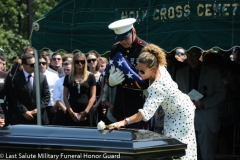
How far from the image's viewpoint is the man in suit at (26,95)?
34.0 ft

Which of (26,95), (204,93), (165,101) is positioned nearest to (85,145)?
(165,101)

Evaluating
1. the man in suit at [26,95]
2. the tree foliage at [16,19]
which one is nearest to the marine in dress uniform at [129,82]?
the man in suit at [26,95]

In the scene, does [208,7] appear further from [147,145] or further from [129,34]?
[147,145]

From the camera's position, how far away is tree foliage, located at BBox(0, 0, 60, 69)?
2495 cm

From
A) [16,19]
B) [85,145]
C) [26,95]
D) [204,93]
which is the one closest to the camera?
[85,145]

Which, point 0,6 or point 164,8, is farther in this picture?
point 0,6

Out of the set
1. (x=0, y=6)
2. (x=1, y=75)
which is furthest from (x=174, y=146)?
(x=0, y=6)

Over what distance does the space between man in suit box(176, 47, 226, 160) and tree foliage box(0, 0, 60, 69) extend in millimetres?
14973

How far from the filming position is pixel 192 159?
6633 mm

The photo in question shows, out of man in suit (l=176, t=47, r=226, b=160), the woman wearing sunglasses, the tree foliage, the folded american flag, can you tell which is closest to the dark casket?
the folded american flag

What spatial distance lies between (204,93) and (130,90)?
169cm

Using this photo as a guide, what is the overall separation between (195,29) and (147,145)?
2635 mm

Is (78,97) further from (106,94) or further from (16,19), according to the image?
(16,19)

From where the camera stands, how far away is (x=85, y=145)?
18.0 ft
